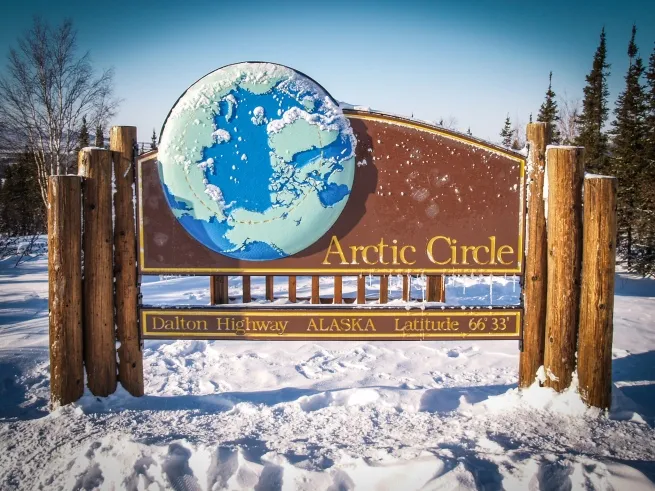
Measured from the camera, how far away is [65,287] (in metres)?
2.92

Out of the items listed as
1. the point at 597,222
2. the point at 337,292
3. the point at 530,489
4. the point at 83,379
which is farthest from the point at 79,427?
the point at 597,222

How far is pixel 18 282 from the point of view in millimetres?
9023

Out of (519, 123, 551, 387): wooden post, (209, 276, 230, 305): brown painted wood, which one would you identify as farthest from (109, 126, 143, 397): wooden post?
(519, 123, 551, 387): wooden post

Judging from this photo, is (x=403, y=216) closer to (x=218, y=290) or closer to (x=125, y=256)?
(x=218, y=290)

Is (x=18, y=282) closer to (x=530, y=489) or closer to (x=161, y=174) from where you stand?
(x=161, y=174)

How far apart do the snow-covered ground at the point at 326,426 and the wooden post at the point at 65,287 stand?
0.70ft

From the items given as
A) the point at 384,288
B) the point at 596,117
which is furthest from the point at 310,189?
the point at 596,117

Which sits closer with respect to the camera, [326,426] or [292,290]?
[326,426]

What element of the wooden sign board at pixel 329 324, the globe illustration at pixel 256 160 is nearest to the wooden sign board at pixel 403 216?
the globe illustration at pixel 256 160

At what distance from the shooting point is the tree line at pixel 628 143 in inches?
498

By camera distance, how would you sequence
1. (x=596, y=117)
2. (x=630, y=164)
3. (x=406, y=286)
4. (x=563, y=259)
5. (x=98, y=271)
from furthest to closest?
(x=596, y=117) < (x=630, y=164) < (x=406, y=286) < (x=98, y=271) < (x=563, y=259)

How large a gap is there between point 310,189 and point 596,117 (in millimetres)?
26698

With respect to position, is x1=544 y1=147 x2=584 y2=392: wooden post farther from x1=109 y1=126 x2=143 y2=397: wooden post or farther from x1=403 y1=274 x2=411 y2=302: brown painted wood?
x1=109 y1=126 x2=143 y2=397: wooden post

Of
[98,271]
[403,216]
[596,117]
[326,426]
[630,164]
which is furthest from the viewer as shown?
[596,117]
